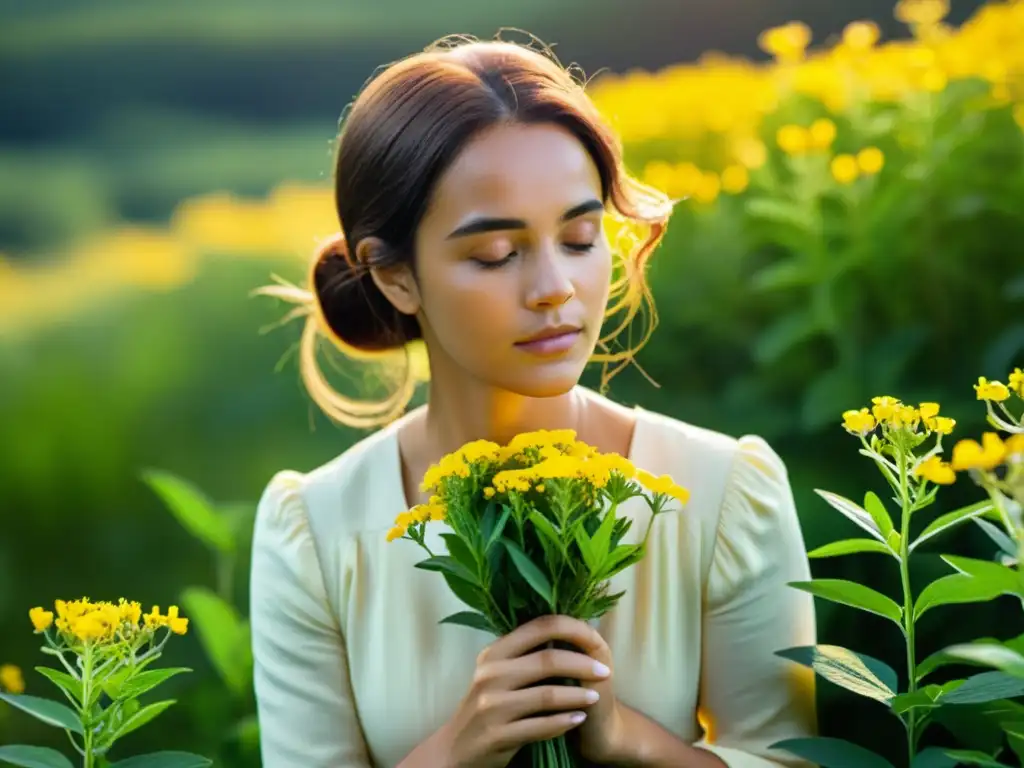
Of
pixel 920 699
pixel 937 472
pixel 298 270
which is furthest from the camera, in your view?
pixel 298 270

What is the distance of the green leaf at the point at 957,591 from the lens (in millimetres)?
1422

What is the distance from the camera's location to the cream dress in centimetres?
178

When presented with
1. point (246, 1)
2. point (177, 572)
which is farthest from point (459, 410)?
point (246, 1)

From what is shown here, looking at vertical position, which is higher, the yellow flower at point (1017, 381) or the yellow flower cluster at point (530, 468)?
the yellow flower at point (1017, 381)

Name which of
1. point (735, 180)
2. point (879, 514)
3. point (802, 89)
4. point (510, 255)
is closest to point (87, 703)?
point (510, 255)

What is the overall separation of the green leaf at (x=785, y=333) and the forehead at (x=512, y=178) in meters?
0.92

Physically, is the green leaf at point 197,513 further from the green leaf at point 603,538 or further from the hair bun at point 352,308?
the green leaf at point 603,538

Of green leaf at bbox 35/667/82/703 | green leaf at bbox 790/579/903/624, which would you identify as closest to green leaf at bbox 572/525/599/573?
green leaf at bbox 790/579/903/624

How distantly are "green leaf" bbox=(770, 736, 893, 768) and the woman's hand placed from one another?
0.23 m

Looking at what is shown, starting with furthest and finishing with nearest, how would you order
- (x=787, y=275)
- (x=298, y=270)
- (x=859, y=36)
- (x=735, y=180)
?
1. (x=298, y=270)
2. (x=735, y=180)
3. (x=859, y=36)
4. (x=787, y=275)

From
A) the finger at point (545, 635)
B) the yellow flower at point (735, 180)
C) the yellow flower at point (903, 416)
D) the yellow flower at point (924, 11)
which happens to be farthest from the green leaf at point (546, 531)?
the yellow flower at point (924, 11)

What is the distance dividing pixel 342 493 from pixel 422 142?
0.49 metres

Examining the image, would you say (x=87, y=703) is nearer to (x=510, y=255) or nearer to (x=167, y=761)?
(x=167, y=761)

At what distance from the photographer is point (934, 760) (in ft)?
5.02
